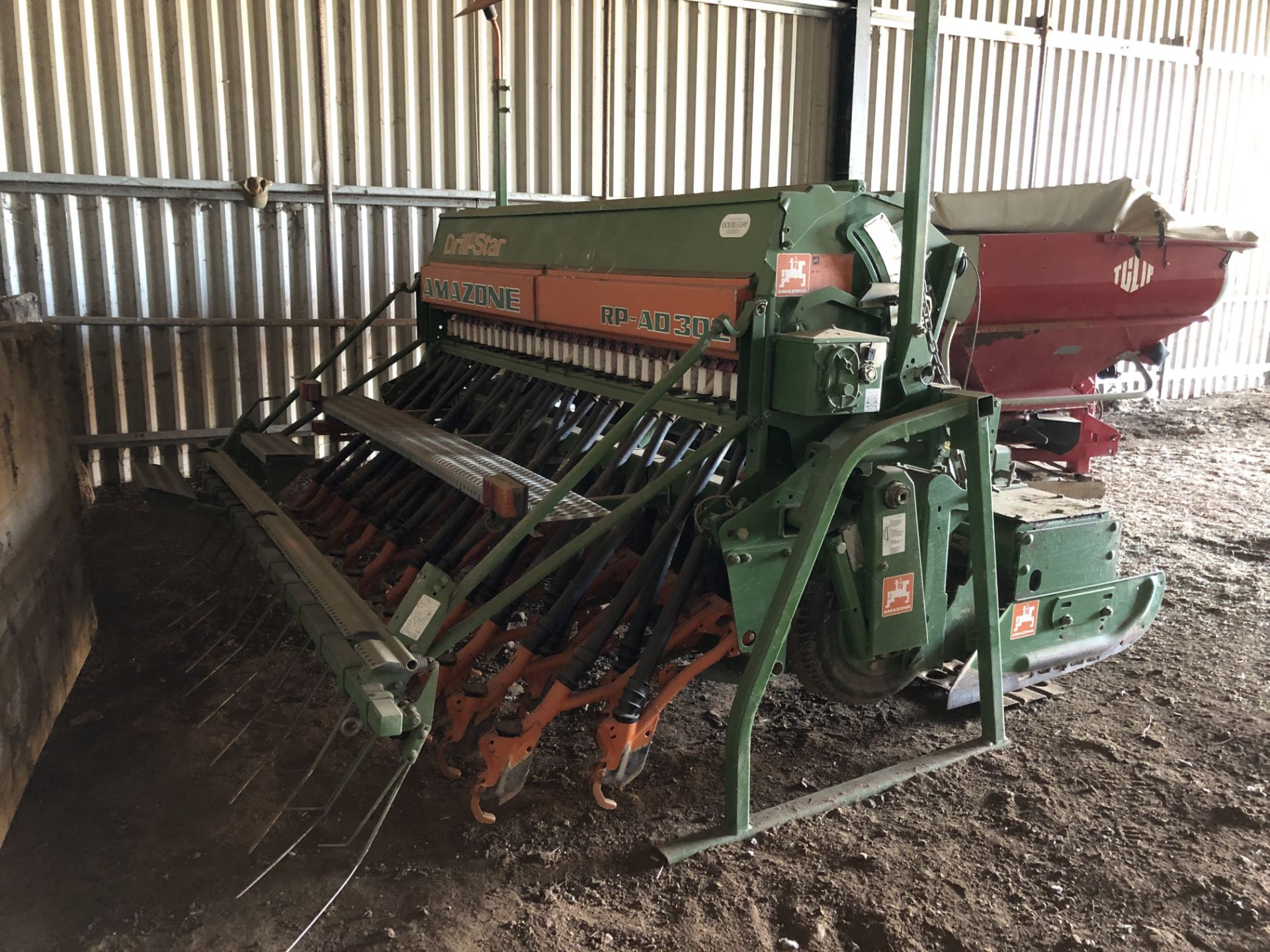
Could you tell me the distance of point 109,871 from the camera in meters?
2.45

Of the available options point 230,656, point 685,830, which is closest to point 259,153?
point 230,656

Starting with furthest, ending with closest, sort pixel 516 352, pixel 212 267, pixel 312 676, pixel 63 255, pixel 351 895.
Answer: pixel 212 267 → pixel 63 255 → pixel 516 352 → pixel 312 676 → pixel 351 895

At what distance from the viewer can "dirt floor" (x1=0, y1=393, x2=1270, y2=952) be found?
2.28m

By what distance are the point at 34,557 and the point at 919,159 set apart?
9.48 ft

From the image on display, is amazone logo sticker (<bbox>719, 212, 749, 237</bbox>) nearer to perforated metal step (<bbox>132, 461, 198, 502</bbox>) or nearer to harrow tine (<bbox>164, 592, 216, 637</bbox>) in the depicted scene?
perforated metal step (<bbox>132, 461, 198, 502</bbox>)

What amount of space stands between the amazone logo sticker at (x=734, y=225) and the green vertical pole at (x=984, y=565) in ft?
2.59

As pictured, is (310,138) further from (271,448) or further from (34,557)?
(34,557)

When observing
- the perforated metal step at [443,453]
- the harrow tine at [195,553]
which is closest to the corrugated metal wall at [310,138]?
the harrow tine at [195,553]

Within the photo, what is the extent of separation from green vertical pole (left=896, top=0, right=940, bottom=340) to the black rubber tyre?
829 millimetres

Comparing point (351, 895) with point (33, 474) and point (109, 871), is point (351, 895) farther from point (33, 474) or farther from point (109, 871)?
point (33, 474)

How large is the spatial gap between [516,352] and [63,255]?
339cm

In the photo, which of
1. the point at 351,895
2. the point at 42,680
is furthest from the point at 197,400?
the point at 351,895

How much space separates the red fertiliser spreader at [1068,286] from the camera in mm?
5562

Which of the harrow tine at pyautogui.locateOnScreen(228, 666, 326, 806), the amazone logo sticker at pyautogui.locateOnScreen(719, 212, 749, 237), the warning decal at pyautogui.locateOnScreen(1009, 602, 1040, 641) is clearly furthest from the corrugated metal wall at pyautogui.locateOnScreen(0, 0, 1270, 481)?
the warning decal at pyautogui.locateOnScreen(1009, 602, 1040, 641)
